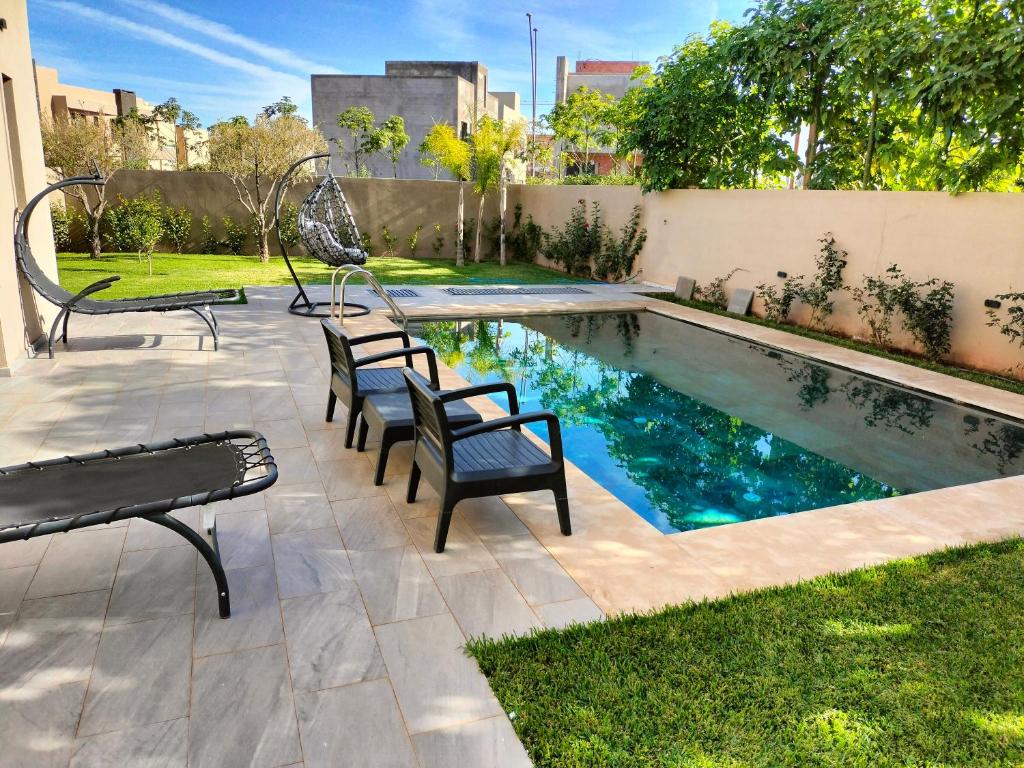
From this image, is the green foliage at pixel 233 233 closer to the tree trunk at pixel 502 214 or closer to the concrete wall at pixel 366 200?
the concrete wall at pixel 366 200

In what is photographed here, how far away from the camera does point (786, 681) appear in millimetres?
2494

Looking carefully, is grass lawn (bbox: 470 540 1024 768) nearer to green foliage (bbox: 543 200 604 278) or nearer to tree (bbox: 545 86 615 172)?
green foliage (bbox: 543 200 604 278)

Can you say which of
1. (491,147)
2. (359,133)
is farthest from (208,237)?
(359,133)

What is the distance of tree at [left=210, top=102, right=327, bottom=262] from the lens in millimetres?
14195

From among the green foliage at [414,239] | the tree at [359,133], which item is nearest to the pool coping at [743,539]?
the green foliage at [414,239]

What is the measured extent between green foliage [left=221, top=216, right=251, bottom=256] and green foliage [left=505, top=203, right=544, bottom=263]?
19.9 ft

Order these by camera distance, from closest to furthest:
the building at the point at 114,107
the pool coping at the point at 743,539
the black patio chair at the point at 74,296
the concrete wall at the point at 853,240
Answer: the pool coping at the point at 743,539
the black patio chair at the point at 74,296
the concrete wall at the point at 853,240
the building at the point at 114,107

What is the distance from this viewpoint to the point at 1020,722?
233cm

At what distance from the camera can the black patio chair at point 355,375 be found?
438 centimetres

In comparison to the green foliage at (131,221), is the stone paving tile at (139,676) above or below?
below

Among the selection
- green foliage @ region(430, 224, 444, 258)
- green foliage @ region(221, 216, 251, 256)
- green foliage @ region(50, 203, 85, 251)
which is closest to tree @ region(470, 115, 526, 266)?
green foliage @ region(430, 224, 444, 258)

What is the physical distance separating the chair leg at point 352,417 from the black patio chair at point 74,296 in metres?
3.16

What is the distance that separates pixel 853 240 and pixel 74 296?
9268mm

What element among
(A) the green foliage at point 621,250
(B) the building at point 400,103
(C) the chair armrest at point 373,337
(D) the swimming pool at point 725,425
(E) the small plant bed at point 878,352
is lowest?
(D) the swimming pool at point 725,425
